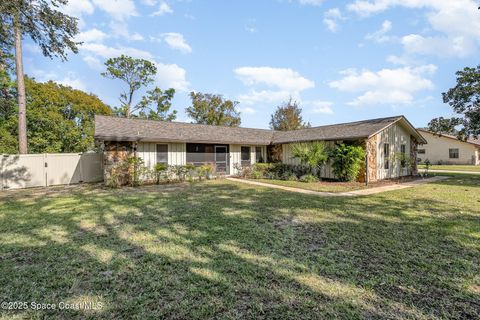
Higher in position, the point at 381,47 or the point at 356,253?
the point at 381,47

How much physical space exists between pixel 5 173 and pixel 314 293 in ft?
50.4

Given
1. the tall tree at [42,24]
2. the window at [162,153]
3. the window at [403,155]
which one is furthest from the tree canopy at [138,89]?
the window at [403,155]

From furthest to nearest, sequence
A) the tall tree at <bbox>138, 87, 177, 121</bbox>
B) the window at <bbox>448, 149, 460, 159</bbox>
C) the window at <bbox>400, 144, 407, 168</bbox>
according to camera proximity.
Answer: the window at <bbox>448, 149, 460, 159</bbox> < the tall tree at <bbox>138, 87, 177, 121</bbox> < the window at <bbox>400, 144, 407, 168</bbox>

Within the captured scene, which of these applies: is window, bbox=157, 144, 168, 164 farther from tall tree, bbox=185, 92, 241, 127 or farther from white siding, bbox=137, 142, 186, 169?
tall tree, bbox=185, 92, 241, 127

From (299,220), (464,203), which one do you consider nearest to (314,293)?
(299,220)

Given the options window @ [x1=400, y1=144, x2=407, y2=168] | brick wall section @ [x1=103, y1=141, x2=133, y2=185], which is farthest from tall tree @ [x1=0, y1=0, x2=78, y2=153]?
window @ [x1=400, y1=144, x2=407, y2=168]

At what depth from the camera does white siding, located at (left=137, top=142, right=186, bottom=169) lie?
12.9m

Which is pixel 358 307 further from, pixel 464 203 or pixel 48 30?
pixel 48 30

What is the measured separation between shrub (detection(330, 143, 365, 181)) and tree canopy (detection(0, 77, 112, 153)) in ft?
74.2

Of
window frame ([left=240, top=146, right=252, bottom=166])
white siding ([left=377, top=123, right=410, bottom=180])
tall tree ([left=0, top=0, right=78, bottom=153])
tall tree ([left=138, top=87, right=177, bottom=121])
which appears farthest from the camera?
tall tree ([left=138, top=87, right=177, bottom=121])

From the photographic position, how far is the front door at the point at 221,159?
15.7m

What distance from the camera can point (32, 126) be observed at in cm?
2050

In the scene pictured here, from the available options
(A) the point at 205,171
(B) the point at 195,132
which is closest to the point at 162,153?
(A) the point at 205,171

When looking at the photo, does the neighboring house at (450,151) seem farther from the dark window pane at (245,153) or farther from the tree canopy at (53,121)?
the tree canopy at (53,121)
